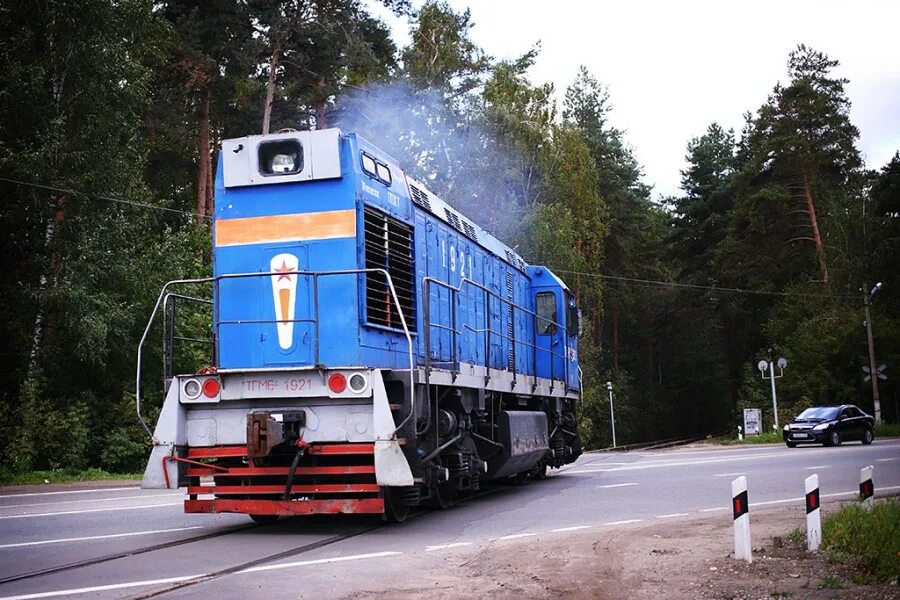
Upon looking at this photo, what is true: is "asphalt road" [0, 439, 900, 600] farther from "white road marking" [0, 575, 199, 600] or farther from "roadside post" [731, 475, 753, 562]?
"roadside post" [731, 475, 753, 562]

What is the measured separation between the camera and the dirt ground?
6.93m

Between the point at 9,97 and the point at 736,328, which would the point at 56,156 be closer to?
the point at 9,97

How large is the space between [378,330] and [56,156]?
15.4 m

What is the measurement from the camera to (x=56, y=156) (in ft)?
76.5

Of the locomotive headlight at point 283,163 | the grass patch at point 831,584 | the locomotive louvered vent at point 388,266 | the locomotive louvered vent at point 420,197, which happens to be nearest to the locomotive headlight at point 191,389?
the locomotive louvered vent at point 388,266

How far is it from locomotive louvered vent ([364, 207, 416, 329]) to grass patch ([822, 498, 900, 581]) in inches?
210

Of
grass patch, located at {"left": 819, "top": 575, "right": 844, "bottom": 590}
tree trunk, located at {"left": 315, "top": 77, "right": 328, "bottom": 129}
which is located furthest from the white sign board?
grass patch, located at {"left": 819, "top": 575, "right": 844, "bottom": 590}

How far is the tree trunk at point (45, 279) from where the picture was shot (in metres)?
23.5

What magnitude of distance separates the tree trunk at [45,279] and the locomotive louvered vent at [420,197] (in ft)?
45.5

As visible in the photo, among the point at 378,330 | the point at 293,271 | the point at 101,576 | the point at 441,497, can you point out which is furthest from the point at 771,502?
the point at 101,576

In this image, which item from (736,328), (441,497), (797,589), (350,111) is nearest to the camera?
(797,589)

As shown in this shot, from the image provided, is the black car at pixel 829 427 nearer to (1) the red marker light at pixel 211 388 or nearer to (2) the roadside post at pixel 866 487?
(2) the roadside post at pixel 866 487

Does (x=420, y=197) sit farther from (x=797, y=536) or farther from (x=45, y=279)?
(x=45, y=279)

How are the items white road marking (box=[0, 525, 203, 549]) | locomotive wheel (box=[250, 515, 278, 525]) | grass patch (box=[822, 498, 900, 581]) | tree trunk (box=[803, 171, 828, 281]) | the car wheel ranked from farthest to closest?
tree trunk (box=[803, 171, 828, 281]) < the car wheel < locomotive wheel (box=[250, 515, 278, 525]) < white road marking (box=[0, 525, 203, 549]) < grass patch (box=[822, 498, 900, 581])
